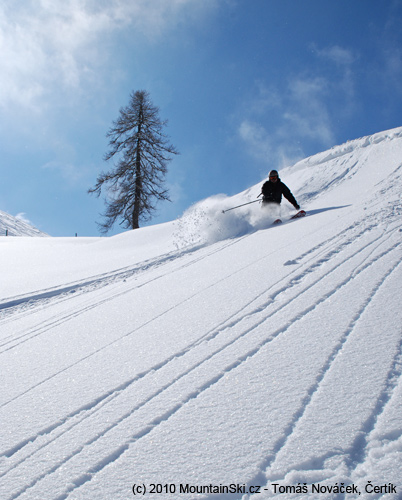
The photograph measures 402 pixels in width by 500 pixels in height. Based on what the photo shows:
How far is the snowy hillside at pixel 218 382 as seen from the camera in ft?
4.41

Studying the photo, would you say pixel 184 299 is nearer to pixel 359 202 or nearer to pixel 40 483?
pixel 40 483

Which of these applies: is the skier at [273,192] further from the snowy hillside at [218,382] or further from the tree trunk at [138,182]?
the tree trunk at [138,182]

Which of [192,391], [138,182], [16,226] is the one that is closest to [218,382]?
[192,391]

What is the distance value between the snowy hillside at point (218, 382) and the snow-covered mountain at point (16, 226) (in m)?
63.1

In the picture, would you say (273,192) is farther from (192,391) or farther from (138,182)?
(138,182)

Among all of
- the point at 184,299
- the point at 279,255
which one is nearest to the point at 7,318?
the point at 184,299

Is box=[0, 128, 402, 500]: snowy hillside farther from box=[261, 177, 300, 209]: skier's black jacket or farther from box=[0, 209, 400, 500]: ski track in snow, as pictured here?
box=[261, 177, 300, 209]: skier's black jacket

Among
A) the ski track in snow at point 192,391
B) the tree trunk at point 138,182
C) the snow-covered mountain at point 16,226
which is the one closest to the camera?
the ski track in snow at point 192,391

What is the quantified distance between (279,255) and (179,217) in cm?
552

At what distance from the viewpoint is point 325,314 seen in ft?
8.63

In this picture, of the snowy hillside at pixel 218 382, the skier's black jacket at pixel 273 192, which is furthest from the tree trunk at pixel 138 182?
the snowy hillside at pixel 218 382

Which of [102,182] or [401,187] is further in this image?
[102,182]

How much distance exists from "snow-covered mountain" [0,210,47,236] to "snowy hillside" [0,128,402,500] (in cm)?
6312

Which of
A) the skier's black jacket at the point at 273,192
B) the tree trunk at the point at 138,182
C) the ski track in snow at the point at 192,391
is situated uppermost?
the tree trunk at the point at 138,182
